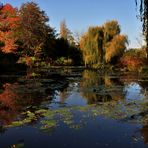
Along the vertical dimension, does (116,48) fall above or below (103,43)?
below

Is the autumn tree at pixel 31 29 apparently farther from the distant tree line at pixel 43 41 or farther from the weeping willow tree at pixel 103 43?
the weeping willow tree at pixel 103 43

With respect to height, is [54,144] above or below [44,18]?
below

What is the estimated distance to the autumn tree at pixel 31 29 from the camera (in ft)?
158

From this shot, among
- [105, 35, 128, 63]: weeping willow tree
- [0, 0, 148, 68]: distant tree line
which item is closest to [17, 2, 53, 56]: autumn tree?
[0, 0, 148, 68]: distant tree line

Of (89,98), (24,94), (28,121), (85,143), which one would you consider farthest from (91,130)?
(24,94)

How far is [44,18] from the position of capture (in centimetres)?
5350

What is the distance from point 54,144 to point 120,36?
3766 cm

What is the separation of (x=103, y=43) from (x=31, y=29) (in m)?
11.0

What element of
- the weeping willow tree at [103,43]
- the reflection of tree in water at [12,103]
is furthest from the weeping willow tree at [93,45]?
the reflection of tree in water at [12,103]

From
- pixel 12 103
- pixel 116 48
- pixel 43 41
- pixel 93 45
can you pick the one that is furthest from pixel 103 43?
pixel 12 103

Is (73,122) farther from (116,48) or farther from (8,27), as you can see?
(8,27)

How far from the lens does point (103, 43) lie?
147ft

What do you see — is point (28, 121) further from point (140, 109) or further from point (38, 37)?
point (38, 37)

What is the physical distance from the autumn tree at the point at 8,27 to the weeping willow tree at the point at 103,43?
9540mm
